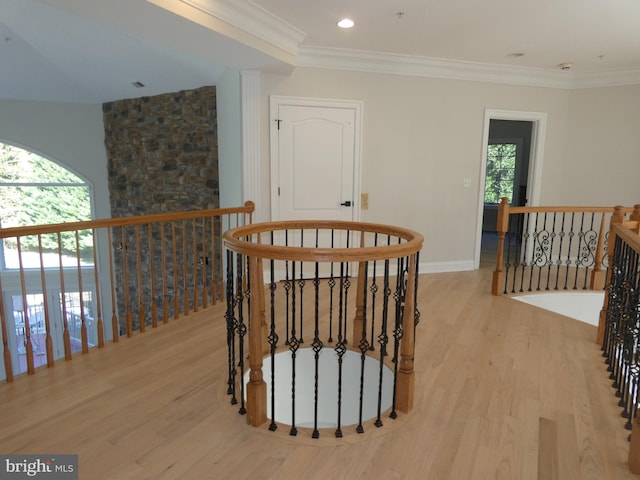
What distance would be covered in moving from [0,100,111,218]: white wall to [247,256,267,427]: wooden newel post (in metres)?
6.12

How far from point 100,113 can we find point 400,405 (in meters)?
6.89

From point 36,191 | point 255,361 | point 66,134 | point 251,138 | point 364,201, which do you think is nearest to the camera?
point 255,361

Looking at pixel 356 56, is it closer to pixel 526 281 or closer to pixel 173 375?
pixel 526 281

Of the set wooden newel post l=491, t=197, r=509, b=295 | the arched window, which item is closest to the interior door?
wooden newel post l=491, t=197, r=509, b=295

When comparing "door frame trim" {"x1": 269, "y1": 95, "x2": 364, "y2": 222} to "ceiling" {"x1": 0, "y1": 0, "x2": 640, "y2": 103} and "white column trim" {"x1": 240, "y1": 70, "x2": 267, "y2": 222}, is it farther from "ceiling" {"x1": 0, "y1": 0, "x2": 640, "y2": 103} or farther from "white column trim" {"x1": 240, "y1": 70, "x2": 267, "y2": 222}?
"ceiling" {"x1": 0, "y1": 0, "x2": 640, "y2": 103}

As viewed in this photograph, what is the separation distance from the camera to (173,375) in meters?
2.61

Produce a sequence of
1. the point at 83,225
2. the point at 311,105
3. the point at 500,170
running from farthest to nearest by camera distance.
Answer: the point at 500,170
the point at 311,105
the point at 83,225

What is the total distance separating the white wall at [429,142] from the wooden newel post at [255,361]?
2.72m

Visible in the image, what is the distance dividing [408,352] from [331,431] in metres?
0.57

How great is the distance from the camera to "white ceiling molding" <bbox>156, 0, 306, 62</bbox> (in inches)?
119

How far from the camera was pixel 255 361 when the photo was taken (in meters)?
2.05

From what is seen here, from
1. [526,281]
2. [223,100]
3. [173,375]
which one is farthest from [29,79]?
[526,281]

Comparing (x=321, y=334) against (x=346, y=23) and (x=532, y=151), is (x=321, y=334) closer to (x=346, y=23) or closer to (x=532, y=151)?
(x=346, y=23)

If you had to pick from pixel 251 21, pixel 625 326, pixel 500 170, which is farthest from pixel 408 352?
pixel 500 170
